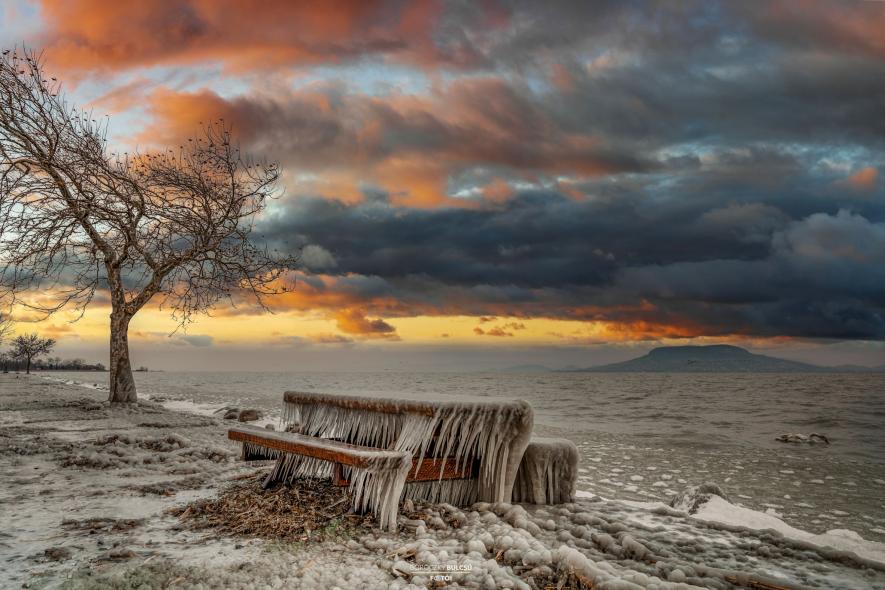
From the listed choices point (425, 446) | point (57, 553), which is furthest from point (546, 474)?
point (57, 553)

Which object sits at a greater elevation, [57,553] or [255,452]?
[255,452]

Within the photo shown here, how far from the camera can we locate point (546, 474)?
531 cm

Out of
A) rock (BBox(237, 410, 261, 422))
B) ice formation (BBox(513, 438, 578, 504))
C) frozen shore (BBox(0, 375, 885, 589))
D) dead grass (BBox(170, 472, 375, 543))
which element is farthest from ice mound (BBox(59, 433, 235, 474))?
rock (BBox(237, 410, 261, 422))

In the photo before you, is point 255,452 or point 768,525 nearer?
point 255,452

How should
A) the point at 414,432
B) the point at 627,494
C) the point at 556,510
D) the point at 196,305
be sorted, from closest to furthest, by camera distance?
the point at 414,432 → the point at 556,510 → the point at 627,494 → the point at 196,305

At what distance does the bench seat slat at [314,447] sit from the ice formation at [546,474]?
5.32 ft

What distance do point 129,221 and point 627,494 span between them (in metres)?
12.7

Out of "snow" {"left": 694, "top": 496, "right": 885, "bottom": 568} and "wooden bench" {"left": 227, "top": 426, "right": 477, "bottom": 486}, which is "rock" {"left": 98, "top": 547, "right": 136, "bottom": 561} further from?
"snow" {"left": 694, "top": 496, "right": 885, "bottom": 568}

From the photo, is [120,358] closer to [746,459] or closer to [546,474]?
[546,474]

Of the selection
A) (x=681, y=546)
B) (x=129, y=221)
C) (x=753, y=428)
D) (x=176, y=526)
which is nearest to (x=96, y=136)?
(x=129, y=221)

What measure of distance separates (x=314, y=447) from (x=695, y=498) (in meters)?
4.97

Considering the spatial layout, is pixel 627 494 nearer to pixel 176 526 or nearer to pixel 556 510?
pixel 556 510

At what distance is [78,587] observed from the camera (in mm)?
2920

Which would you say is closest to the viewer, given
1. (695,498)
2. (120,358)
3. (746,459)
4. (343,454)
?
(343,454)
